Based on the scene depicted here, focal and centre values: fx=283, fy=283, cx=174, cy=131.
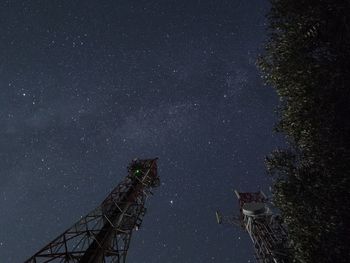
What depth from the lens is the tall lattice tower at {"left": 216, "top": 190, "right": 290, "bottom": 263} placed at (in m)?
27.2

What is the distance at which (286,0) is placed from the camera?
13258 mm

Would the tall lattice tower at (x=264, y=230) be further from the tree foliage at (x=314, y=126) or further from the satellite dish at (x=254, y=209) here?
the tree foliage at (x=314, y=126)

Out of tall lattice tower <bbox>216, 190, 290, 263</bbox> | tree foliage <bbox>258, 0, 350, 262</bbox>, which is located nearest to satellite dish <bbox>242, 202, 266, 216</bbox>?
tall lattice tower <bbox>216, 190, 290, 263</bbox>

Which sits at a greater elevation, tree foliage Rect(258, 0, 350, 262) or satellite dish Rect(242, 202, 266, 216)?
satellite dish Rect(242, 202, 266, 216)

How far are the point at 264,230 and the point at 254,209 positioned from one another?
2400mm

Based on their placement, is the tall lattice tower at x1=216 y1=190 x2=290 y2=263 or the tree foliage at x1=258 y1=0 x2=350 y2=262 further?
the tall lattice tower at x1=216 y1=190 x2=290 y2=263

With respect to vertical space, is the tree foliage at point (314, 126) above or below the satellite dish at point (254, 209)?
below

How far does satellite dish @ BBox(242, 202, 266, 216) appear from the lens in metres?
31.2

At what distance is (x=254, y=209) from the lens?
1238 inches

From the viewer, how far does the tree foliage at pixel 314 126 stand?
9.89m

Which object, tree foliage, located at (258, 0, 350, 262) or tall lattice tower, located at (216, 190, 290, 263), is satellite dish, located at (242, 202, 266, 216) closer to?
tall lattice tower, located at (216, 190, 290, 263)

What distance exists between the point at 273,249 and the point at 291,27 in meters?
22.2

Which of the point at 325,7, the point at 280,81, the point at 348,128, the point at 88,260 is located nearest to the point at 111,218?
the point at 88,260

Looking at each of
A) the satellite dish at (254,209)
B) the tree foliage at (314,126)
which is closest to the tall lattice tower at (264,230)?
the satellite dish at (254,209)
